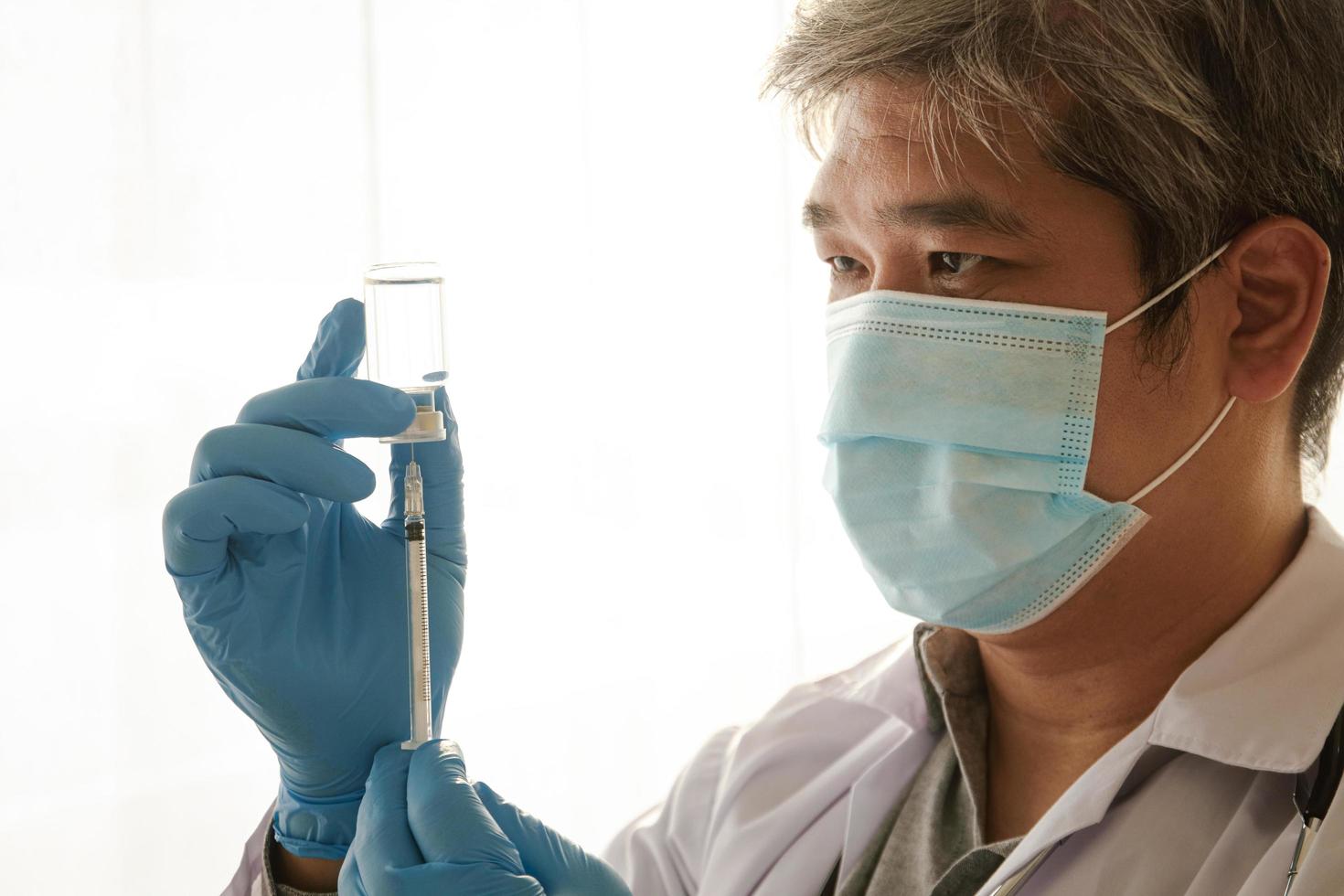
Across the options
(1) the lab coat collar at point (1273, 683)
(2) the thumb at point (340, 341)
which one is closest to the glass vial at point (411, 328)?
(2) the thumb at point (340, 341)

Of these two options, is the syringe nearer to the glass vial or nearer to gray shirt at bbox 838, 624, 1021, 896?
the glass vial

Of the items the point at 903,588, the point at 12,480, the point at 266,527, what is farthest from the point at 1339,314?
the point at 12,480

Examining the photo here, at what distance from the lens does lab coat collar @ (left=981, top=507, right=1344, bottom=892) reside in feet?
3.67

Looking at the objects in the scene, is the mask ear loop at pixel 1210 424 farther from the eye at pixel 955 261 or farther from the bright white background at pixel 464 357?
the bright white background at pixel 464 357

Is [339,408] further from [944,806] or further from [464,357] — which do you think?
[464,357]

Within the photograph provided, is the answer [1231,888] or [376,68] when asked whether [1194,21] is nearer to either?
[1231,888]

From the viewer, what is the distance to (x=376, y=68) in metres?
2.41

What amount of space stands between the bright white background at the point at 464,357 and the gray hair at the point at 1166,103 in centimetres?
45

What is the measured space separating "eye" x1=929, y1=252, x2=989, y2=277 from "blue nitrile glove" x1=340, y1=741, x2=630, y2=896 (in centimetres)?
69

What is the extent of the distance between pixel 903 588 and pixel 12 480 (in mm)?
1621

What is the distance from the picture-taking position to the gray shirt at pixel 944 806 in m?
1.27

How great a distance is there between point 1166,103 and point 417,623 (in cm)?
87

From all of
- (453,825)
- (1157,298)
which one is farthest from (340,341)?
(1157,298)

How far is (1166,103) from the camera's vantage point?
116cm
